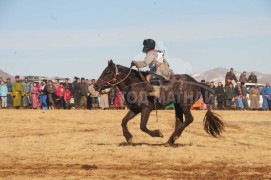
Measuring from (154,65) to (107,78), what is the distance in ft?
3.90

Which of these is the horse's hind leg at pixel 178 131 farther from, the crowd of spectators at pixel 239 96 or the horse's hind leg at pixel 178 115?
the crowd of spectators at pixel 239 96

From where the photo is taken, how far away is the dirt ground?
8914mm

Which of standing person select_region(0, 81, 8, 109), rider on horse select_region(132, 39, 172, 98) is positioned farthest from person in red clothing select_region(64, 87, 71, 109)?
rider on horse select_region(132, 39, 172, 98)

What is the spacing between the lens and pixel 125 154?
1137cm

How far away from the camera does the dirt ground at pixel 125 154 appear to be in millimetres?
8914

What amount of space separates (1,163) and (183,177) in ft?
12.0

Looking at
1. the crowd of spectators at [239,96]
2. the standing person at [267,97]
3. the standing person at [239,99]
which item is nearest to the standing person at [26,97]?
the crowd of spectators at [239,96]

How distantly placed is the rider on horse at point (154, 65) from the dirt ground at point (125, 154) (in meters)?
1.54

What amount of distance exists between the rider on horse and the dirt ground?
1.54m

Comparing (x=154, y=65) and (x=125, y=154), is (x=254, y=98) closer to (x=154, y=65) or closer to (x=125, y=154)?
(x=154, y=65)

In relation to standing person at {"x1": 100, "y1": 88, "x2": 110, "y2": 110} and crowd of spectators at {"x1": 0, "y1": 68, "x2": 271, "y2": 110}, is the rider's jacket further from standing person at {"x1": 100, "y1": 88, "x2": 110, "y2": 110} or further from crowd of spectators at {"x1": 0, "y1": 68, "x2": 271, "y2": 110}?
standing person at {"x1": 100, "y1": 88, "x2": 110, "y2": 110}

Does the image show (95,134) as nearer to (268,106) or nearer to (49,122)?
(49,122)

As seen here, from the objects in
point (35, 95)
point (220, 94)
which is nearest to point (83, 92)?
point (35, 95)

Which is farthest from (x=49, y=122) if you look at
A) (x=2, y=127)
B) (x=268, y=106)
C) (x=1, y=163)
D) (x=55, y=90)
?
(x=268, y=106)
